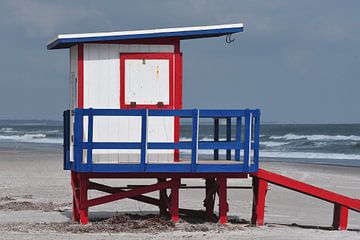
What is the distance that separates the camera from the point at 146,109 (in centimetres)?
1474

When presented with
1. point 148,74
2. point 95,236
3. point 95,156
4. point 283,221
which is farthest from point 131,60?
point 283,221

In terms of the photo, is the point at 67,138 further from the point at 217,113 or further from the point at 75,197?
the point at 217,113

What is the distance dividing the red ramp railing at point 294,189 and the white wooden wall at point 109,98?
1887mm

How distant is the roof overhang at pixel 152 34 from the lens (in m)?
15.2

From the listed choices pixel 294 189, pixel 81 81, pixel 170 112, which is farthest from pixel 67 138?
pixel 294 189

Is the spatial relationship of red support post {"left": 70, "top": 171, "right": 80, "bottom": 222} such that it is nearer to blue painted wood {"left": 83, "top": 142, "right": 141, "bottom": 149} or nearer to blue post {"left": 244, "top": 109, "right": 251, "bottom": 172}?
blue painted wood {"left": 83, "top": 142, "right": 141, "bottom": 149}

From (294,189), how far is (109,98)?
3.63 m

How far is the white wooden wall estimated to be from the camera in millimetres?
15305

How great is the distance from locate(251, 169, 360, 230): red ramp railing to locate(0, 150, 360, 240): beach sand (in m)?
0.25

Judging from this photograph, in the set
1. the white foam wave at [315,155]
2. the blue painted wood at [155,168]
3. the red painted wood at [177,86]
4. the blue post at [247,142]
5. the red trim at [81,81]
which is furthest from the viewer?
the white foam wave at [315,155]

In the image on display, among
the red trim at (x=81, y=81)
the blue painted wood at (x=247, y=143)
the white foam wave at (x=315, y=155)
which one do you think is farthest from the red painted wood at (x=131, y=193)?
the white foam wave at (x=315, y=155)

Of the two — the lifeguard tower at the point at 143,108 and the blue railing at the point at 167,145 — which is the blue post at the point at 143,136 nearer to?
the blue railing at the point at 167,145

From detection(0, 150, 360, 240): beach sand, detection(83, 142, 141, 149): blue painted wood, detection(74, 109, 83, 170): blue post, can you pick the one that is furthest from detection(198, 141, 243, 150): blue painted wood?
detection(74, 109, 83, 170): blue post

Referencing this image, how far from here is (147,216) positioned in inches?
649
